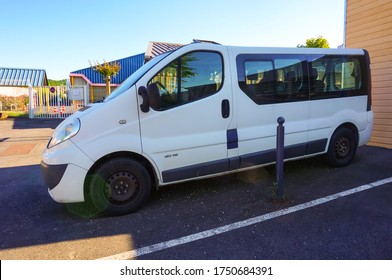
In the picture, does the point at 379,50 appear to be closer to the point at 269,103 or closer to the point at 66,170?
the point at 269,103

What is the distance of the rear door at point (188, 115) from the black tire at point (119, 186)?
0.24m

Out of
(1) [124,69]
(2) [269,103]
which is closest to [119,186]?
(2) [269,103]

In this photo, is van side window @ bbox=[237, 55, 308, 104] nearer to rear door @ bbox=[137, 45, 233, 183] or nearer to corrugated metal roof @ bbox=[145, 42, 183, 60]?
rear door @ bbox=[137, 45, 233, 183]

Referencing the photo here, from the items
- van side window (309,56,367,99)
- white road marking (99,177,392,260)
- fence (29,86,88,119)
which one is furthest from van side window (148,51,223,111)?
fence (29,86,88,119)

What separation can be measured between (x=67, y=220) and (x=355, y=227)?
131 inches

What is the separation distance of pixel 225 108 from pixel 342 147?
2.63 metres

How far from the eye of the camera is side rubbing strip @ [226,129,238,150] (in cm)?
388

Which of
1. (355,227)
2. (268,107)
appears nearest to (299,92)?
(268,107)

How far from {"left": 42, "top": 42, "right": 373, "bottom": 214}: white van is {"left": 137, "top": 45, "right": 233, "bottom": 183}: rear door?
1 cm

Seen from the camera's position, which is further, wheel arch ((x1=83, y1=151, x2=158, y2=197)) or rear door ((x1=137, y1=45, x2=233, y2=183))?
rear door ((x1=137, y1=45, x2=233, y2=183))

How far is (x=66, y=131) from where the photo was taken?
330 cm

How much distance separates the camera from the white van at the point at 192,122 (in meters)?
3.29

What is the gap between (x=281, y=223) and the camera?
311cm
